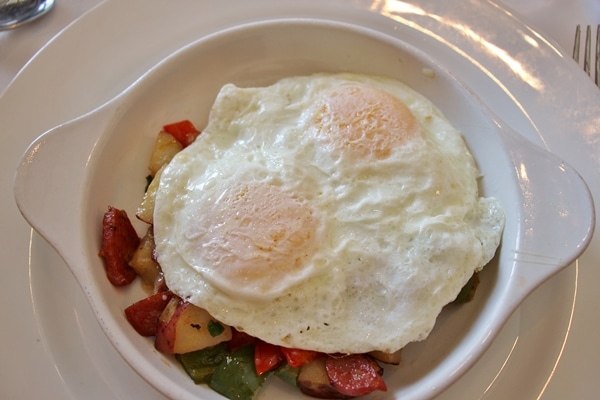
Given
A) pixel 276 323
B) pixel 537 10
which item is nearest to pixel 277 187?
pixel 276 323

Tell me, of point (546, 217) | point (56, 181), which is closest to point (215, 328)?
point (56, 181)

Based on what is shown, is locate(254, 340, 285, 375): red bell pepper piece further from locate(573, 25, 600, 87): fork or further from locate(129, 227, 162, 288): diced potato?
locate(573, 25, 600, 87): fork

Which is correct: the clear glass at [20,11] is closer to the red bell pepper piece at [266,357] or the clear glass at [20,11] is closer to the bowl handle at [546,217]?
the red bell pepper piece at [266,357]

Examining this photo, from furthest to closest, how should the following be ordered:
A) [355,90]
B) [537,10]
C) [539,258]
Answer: [537,10] → [355,90] → [539,258]

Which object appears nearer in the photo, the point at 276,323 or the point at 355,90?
the point at 276,323

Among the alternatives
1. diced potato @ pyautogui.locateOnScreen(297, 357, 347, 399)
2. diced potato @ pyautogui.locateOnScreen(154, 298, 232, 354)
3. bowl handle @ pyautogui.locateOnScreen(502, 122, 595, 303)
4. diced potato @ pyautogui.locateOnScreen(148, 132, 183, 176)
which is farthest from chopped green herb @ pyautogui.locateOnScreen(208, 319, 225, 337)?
bowl handle @ pyautogui.locateOnScreen(502, 122, 595, 303)

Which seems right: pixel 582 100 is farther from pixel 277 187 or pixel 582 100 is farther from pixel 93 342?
pixel 93 342
